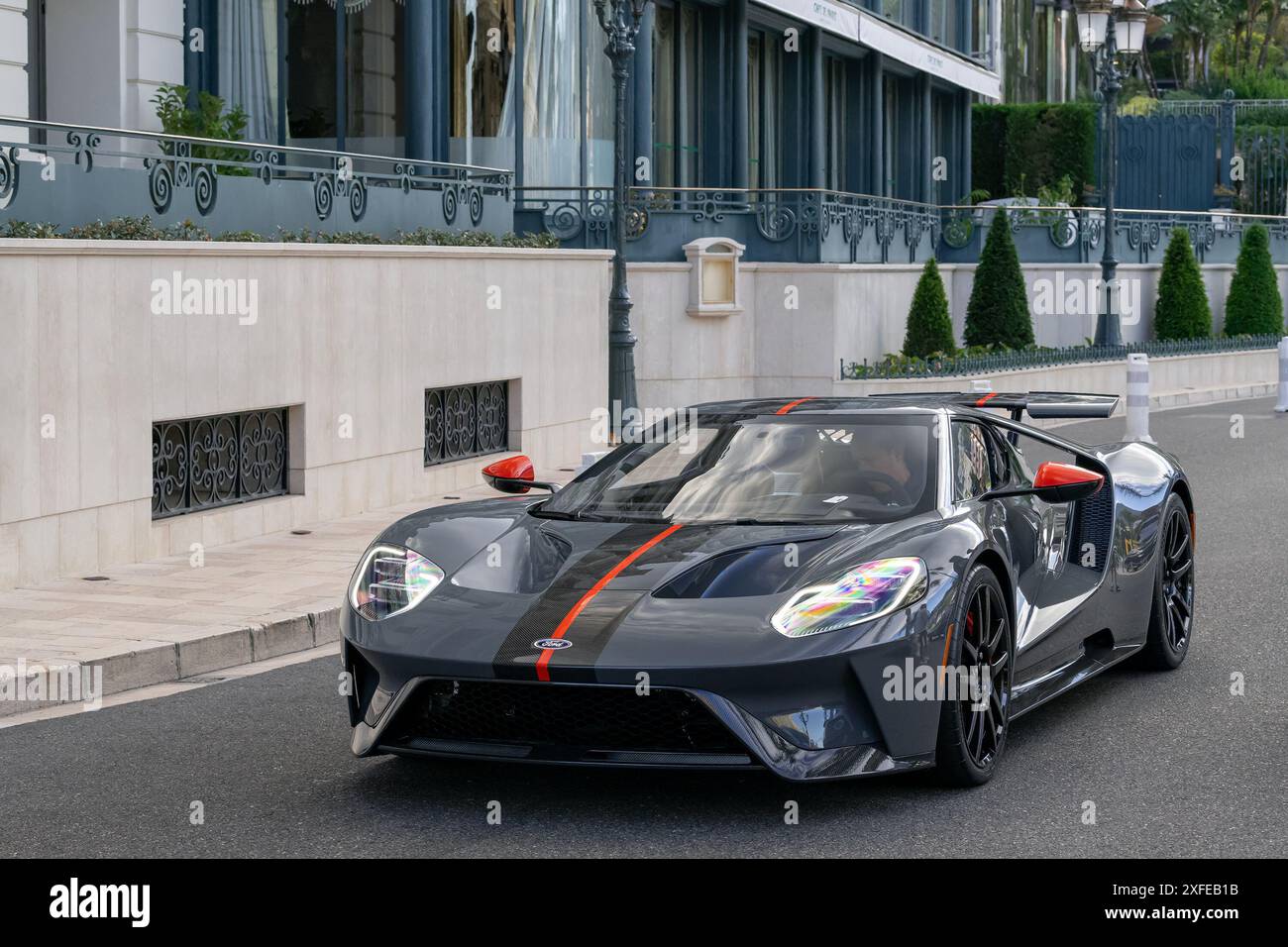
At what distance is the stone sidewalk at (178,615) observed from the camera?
8438mm

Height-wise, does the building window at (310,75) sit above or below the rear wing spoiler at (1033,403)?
above

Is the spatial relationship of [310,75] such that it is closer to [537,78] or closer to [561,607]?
[537,78]

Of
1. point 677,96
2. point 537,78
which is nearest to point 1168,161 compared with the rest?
point 677,96

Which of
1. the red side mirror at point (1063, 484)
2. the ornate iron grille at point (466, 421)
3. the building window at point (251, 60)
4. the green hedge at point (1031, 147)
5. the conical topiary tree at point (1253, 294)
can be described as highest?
the green hedge at point (1031, 147)

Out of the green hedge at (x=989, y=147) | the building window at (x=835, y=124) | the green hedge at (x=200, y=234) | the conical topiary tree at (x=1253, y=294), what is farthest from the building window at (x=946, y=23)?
the green hedge at (x=200, y=234)

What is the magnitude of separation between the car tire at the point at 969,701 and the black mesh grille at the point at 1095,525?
1.01 meters

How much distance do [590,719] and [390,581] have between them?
1.02 metres

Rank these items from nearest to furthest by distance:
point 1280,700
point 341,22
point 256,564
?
1. point 1280,700
2. point 256,564
3. point 341,22

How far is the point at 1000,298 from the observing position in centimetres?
2725

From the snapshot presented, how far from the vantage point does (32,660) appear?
8.23 m

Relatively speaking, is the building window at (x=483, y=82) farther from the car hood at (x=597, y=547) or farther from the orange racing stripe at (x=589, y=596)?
the orange racing stripe at (x=589, y=596)
